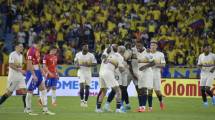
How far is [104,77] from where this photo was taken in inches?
968

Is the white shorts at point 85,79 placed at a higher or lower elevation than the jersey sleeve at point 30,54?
lower

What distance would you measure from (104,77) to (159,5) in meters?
22.0

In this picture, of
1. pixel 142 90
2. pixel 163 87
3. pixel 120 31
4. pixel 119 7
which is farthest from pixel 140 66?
pixel 119 7

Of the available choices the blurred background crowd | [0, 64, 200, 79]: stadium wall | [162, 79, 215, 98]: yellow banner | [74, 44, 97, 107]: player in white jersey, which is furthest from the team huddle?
the blurred background crowd

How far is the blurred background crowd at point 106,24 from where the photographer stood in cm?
4153

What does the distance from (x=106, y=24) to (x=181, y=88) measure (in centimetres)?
792

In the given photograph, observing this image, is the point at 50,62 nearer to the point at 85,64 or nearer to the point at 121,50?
the point at 85,64

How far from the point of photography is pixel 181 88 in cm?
3928

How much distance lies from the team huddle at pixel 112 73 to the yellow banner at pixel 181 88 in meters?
7.38

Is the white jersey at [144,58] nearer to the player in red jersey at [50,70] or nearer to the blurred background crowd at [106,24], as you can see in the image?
the player in red jersey at [50,70]

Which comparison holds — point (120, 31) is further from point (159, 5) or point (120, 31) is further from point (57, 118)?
point (57, 118)

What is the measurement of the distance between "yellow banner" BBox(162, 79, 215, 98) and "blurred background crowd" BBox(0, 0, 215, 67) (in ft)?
5.32

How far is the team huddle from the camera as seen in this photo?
23797 mm

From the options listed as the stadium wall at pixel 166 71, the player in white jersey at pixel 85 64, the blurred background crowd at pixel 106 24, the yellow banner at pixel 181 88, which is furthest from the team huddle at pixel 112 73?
the blurred background crowd at pixel 106 24
